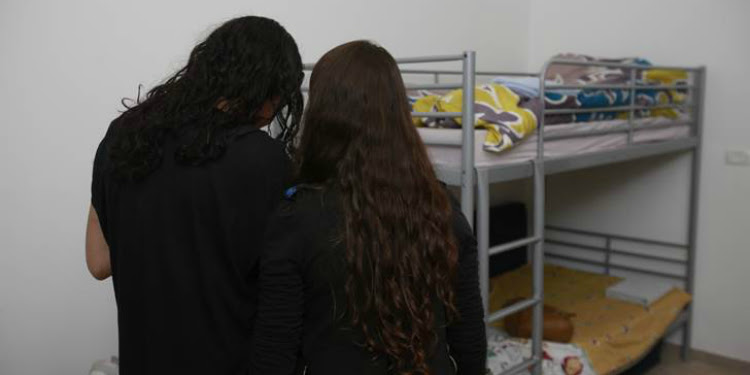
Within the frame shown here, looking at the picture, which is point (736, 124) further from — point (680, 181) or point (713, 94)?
point (680, 181)

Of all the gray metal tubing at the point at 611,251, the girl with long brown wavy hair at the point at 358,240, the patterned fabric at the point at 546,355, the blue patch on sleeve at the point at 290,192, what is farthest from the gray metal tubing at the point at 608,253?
the blue patch on sleeve at the point at 290,192

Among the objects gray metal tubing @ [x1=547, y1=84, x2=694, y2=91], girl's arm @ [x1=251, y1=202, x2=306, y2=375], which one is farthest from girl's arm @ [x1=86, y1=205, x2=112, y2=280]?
gray metal tubing @ [x1=547, y1=84, x2=694, y2=91]

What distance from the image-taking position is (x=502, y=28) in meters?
3.74

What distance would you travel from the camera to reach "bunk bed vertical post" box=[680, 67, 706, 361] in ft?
11.0

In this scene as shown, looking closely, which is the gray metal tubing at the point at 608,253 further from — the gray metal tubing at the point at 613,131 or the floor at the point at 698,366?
the gray metal tubing at the point at 613,131

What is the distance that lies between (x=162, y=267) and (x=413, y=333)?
50 cm

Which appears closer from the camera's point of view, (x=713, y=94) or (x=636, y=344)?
(x=636, y=344)

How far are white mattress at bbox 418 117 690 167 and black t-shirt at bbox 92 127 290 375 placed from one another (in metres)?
0.79

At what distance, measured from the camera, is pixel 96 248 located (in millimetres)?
1437

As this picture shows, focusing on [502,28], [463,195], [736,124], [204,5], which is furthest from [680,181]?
[204,5]

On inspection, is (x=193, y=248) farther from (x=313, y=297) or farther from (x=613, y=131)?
(x=613, y=131)

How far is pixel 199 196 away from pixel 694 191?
2.97 meters

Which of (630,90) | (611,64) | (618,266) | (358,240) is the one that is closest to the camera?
(358,240)

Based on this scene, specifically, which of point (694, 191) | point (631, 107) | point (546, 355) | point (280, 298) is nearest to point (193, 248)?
point (280, 298)
